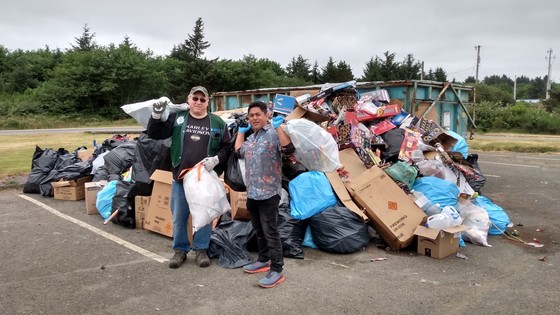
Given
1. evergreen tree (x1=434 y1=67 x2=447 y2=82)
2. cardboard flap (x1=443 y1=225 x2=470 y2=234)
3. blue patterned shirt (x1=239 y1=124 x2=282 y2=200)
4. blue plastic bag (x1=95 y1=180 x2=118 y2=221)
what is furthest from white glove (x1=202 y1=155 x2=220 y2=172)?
evergreen tree (x1=434 y1=67 x2=447 y2=82)

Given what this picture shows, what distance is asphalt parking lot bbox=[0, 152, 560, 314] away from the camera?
3092 mm

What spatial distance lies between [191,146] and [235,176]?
1.16 meters

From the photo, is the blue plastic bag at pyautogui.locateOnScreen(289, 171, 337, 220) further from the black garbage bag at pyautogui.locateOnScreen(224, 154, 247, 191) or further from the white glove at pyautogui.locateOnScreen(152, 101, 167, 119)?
the white glove at pyautogui.locateOnScreen(152, 101, 167, 119)

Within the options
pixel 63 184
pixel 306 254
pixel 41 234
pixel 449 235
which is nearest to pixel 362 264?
pixel 306 254

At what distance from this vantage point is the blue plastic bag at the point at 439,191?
16.3ft

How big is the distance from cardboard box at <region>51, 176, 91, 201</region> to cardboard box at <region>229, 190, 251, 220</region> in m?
3.51

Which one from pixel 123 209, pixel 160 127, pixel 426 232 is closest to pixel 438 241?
pixel 426 232

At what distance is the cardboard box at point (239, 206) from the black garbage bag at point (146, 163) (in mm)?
1047

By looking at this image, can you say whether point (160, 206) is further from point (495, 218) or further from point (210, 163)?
point (495, 218)

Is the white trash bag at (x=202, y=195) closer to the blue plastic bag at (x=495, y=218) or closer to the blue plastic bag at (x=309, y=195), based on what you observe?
the blue plastic bag at (x=309, y=195)

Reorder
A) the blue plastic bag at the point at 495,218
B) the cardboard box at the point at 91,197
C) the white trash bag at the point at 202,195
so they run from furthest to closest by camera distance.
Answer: the cardboard box at the point at 91,197
the blue plastic bag at the point at 495,218
the white trash bag at the point at 202,195

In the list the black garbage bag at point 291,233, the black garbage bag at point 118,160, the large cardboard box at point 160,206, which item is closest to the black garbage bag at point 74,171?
the black garbage bag at point 118,160

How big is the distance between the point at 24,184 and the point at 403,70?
47.4 m

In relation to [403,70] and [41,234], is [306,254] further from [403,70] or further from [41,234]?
[403,70]
